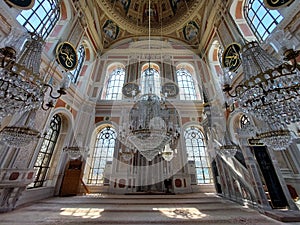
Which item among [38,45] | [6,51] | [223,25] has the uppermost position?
[223,25]

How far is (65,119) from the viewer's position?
635cm

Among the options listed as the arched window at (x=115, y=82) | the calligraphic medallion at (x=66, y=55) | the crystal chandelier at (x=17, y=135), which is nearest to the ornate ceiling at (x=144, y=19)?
the arched window at (x=115, y=82)

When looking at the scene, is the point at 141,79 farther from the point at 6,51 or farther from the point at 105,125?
the point at 6,51

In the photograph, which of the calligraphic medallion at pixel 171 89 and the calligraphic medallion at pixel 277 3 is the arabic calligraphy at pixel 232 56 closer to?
the calligraphic medallion at pixel 277 3

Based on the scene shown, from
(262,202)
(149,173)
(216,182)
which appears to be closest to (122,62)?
(149,173)

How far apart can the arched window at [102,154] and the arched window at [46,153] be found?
1.88m

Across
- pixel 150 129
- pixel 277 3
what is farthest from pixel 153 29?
pixel 150 129

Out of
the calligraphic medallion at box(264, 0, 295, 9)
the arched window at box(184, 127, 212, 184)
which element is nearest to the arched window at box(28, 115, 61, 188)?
the arched window at box(184, 127, 212, 184)

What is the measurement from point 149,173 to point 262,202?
4436 millimetres

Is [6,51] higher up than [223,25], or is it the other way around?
[223,25]

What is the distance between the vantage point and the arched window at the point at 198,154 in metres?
6.86

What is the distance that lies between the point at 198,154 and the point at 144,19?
32.0 feet

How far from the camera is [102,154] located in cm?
705

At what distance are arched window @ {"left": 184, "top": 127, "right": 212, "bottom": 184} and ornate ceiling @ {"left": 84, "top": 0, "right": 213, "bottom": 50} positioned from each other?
6.52 metres
